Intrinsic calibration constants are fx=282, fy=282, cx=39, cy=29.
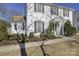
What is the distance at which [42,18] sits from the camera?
6836 millimetres

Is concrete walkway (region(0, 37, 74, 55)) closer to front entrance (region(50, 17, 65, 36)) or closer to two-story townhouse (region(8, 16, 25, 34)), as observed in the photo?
front entrance (region(50, 17, 65, 36))

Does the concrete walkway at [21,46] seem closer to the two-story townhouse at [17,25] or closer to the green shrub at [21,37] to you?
the green shrub at [21,37]

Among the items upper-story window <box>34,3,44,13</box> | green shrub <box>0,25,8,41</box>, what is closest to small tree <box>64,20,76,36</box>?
upper-story window <box>34,3,44,13</box>

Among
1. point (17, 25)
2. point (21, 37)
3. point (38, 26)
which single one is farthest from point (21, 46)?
point (38, 26)

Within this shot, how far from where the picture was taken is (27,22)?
679 centimetres

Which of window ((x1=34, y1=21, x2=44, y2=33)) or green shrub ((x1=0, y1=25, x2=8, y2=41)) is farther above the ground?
window ((x1=34, y1=21, x2=44, y2=33))

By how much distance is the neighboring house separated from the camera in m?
6.77

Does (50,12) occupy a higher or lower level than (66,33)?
higher

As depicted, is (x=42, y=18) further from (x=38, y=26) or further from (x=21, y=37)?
(x=21, y=37)

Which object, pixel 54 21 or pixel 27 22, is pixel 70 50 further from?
pixel 27 22

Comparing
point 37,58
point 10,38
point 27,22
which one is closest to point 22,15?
point 27,22

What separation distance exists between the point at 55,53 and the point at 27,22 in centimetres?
100

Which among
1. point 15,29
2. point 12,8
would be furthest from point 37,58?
point 12,8

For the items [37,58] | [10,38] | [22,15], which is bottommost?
[37,58]
